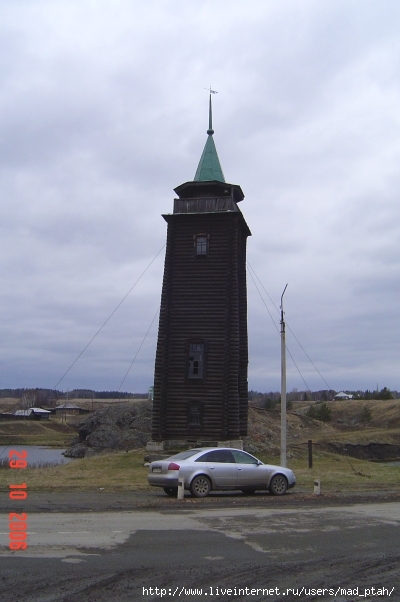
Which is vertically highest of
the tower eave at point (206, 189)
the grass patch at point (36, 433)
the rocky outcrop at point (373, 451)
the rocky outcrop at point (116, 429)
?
the tower eave at point (206, 189)

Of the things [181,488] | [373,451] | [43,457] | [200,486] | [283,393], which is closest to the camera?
[181,488]

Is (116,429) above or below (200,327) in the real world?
below

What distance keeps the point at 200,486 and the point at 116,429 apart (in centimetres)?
3791

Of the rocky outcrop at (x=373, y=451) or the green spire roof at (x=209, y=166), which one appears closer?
the green spire roof at (x=209, y=166)

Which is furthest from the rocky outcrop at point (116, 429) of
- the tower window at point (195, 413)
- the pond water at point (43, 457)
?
the tower window at point (195, 413)

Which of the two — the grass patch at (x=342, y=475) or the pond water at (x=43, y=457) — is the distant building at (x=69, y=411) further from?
the grass patch at (x=342, y=475)

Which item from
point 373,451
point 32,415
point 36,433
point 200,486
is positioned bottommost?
point 36,433

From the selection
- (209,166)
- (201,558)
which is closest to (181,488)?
(201,558)

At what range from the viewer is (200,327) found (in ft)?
100

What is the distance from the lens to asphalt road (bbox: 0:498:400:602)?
741 cm

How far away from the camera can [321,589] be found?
7.59 meters

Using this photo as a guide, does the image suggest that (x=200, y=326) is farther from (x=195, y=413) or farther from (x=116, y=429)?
(x=116, y=429)

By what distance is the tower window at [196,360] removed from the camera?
30.4m

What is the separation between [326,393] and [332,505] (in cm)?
16350
